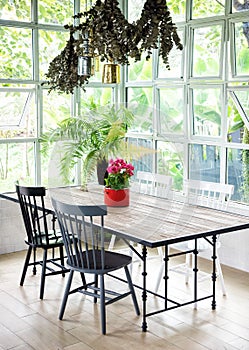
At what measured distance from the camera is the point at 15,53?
5.70m

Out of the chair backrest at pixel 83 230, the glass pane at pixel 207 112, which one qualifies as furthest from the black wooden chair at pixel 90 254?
the glass pane at pixel 207 112

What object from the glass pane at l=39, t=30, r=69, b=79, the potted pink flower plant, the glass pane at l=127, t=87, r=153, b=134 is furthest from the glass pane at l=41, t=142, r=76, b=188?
the potted pink flower plant

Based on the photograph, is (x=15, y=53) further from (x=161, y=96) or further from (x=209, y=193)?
(x=209, y=193)

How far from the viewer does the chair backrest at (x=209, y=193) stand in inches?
185

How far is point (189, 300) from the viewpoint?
4.39 metres

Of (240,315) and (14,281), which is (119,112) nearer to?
(14,281)

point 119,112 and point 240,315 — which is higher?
point 119,112

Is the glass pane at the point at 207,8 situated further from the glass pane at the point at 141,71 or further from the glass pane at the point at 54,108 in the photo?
the glass pane at the point at 54,108

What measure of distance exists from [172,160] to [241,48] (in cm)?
145

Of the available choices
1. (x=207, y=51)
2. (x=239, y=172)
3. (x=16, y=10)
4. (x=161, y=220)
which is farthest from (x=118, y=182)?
(x=16, y=10)

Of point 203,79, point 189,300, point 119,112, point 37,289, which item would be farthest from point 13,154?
point 189,300

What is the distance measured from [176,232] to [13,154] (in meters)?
2.65

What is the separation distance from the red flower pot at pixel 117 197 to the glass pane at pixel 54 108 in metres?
1.80

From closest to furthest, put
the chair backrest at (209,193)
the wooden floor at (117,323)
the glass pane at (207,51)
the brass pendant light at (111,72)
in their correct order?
the wooden floor at (117,323) → the brass pendant light at (111,72) → the chair backrest at (209,193) → the glass pane at (207,51)
